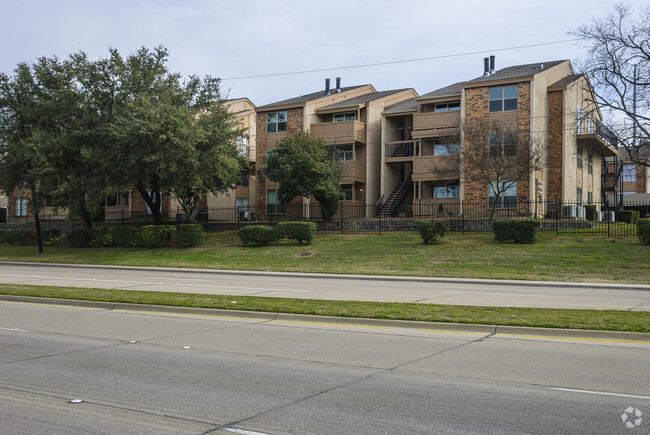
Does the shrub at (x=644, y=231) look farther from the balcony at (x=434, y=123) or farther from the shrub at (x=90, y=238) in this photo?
the shrub at (x=90, y=238)

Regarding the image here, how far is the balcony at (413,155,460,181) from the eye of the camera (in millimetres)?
35500

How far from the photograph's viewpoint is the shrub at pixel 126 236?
3531 centimetres

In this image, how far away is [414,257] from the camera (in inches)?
1043

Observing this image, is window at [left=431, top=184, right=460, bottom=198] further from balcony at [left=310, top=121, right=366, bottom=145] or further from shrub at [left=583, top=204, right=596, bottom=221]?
shrub at [left=583, top=204, right=596, bottom=221]

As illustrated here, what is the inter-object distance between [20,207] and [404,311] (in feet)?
181

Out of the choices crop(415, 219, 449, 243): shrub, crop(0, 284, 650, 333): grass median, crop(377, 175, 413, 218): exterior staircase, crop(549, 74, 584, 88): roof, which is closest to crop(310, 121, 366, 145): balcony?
crop(377, 175, 413, 218): exterior staircase

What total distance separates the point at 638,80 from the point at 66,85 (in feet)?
106

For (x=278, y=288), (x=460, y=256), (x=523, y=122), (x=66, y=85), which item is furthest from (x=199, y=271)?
(x=523, y=122)

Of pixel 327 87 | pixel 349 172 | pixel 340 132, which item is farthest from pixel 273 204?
pixel 327 87

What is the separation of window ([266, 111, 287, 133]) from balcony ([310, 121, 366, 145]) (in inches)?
103

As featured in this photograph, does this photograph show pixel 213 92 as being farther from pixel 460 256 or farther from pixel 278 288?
pixel 278 288

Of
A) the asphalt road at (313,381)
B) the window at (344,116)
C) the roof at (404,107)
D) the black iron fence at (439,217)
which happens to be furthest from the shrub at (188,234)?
the asphalt road at (313,381)

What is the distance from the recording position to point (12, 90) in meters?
→ 34.8

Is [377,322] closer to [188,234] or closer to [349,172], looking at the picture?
[188,234]
